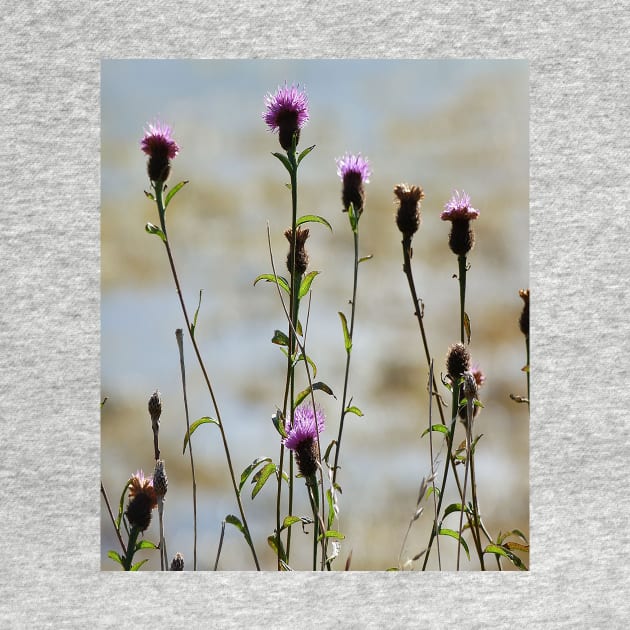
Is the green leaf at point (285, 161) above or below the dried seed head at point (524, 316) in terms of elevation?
above

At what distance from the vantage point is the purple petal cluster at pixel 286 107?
5.98 feet

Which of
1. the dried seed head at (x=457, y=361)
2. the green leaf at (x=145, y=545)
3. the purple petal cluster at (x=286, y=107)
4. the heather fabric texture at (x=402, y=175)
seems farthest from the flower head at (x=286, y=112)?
the green leaf at (x=145, y=545)

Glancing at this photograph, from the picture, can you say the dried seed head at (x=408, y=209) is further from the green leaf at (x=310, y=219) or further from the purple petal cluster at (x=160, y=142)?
the purple petal cluster at (x=160, y=142)

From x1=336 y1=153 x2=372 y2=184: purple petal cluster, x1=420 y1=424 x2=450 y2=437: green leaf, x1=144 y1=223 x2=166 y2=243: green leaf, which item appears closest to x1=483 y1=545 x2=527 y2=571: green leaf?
x1=420 y1=424 x2=450 y2=437: green leaf

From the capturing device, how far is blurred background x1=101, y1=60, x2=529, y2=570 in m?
1.85

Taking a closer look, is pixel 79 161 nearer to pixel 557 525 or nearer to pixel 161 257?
pixel 161 257

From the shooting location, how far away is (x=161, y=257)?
1894 mm

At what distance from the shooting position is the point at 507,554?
A: 6.01 ft

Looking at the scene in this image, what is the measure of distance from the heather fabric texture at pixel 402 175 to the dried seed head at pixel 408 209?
0.89 ft

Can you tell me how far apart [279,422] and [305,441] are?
77 mm

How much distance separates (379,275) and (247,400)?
439 millimetres

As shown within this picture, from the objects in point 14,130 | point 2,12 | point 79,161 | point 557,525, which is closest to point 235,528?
point 557,525

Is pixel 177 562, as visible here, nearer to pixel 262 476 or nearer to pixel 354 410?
pixel 262 476

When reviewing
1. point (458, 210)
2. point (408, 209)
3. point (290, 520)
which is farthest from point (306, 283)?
point (290, 520)
